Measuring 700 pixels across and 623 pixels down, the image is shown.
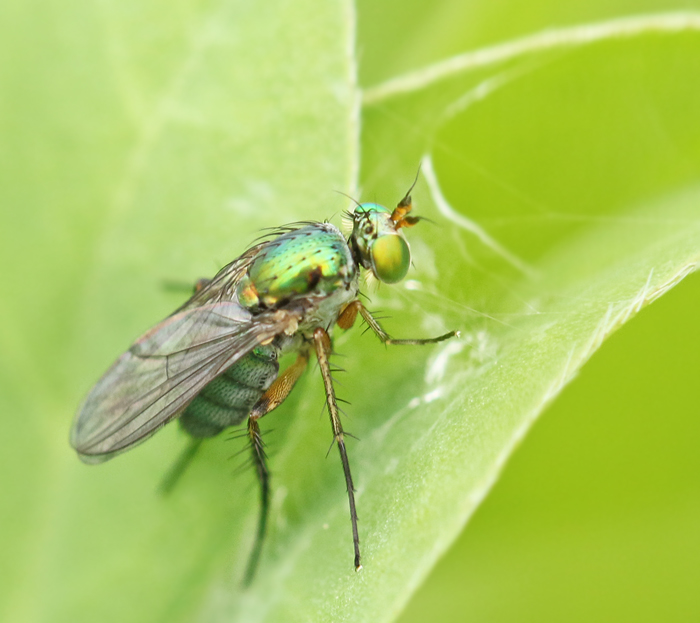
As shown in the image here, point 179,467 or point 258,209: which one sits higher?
point 258,209

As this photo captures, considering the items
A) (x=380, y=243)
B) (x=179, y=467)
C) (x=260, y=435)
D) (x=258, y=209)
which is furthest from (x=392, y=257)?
(x=179, y=467)

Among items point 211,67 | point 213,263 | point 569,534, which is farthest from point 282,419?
point 211,67

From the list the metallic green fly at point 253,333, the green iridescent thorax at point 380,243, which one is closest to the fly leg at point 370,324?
the metallic green fly at point 253,333

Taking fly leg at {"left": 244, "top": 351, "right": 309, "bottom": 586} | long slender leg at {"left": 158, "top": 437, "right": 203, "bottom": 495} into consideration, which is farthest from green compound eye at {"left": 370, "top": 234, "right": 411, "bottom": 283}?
long slender leg at {"left": 158, "top": 437, "right": 203, "bottom": 495}

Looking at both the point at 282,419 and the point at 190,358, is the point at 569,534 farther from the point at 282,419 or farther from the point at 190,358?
the point at 190,358

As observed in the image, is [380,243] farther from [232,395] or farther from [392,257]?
[232,395]

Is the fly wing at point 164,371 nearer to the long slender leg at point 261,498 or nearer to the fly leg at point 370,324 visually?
the fly leg at point 370,324
